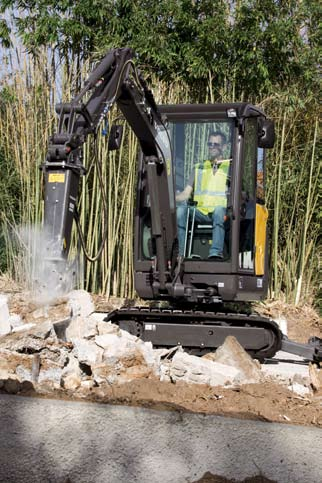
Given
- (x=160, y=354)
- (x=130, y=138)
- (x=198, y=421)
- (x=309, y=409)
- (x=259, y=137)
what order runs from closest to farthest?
(x=198, y=421), (x=309, y=409), (x=160, y=354), (x=259, y=137), (x=130, y=138)

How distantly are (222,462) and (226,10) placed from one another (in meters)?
7.14

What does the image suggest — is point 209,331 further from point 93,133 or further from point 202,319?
point 93,133

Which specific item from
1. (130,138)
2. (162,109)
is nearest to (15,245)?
(130,138)

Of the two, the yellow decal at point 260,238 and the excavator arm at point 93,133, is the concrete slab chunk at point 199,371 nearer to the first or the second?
the excavator arm at point 93,133

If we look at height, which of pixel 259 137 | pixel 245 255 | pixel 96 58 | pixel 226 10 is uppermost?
pixel 226 10

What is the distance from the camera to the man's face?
251 inches

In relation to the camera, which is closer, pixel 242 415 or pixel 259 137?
pixel 242 415

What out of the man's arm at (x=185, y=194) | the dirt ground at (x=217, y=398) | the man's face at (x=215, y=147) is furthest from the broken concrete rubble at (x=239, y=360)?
the man's face at (x=215, y=147)

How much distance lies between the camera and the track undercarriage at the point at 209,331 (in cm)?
623

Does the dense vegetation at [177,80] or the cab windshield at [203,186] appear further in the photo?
the dense vegetation at [177,80]

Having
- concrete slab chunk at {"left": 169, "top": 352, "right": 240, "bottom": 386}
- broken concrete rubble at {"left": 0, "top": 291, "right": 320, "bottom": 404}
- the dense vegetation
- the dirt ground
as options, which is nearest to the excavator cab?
broken concrete rubble at {"left": 0, "top": 291, "right": 320, "bottom": 404}

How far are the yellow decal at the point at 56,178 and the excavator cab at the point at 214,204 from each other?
2.30m

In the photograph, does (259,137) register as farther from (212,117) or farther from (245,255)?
(245,255)

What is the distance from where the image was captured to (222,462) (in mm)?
3213
